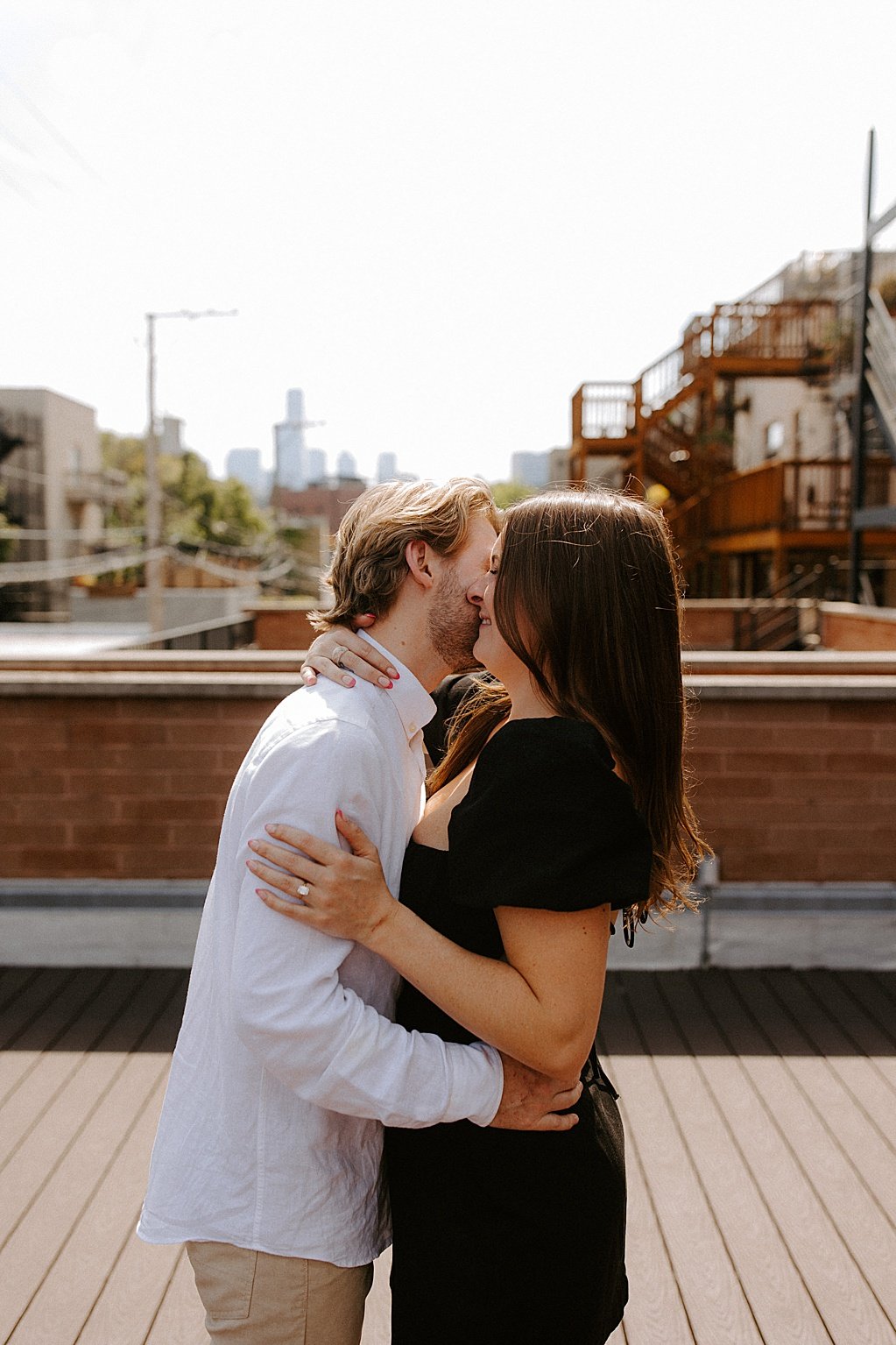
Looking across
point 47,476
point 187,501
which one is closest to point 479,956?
point 47,476

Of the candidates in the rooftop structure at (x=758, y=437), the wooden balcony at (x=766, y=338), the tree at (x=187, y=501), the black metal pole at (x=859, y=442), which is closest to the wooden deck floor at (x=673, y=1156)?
the black metal pole at (x=859, y=442)

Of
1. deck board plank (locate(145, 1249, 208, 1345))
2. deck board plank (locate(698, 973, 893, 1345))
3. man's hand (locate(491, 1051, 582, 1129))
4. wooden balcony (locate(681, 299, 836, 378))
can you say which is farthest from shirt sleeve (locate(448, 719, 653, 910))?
wooden balcony (locate(681, 299, 836, 378))

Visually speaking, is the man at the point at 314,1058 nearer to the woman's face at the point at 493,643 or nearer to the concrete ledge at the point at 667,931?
the woman's face at the point at 493,643

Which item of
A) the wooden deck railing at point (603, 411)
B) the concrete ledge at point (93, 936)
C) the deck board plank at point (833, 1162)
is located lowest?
the deck board plank at point (833, 1162)

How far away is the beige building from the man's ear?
115 feet

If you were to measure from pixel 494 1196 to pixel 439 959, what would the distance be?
363 millimetres

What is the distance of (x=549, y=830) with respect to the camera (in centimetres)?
120

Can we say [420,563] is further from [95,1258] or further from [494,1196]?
[95,1258]

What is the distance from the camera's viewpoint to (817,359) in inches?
745

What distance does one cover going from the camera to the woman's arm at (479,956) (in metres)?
1.21

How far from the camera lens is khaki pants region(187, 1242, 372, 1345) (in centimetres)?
133

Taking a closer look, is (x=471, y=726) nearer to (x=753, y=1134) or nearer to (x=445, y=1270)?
(x=445, y=1270)

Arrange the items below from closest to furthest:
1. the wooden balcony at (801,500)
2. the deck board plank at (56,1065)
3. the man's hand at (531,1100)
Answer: the man's hand at (531,1100) → the deck board plank at (56,1065) → the wooden balcony at (801,500)

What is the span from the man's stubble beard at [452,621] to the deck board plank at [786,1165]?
1811mm
